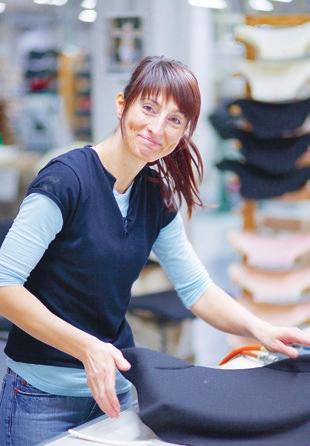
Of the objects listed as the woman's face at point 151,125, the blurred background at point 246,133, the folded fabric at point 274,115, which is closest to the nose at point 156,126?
the woman's face at point 151,125

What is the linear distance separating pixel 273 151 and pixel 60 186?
7.39ft

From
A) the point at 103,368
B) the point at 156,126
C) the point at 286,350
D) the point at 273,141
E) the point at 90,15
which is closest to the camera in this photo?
the point at 103,368

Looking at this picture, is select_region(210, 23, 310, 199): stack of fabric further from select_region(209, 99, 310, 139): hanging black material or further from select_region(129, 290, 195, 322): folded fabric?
select_region(129, 290, 195, 322): folded fabric

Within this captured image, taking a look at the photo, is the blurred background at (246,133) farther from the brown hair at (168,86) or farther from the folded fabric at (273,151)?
the brown hair at (168,86)

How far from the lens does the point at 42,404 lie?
146 cm

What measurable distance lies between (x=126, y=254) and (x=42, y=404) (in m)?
0.31

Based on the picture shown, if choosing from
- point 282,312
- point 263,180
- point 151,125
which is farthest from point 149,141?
point 282,312

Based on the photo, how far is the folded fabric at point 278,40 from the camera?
135 inches

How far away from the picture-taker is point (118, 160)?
1434 millimetres

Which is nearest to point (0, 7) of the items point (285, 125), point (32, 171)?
point (32, 171)

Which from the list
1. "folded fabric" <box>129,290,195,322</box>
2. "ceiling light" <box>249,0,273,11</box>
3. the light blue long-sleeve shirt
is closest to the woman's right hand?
the light blue long-sleeve shirt

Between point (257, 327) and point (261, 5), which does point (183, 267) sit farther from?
point (261, 5)

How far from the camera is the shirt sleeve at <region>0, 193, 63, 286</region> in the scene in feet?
4.28

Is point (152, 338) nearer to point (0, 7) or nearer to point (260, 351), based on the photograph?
point (260, 351)
